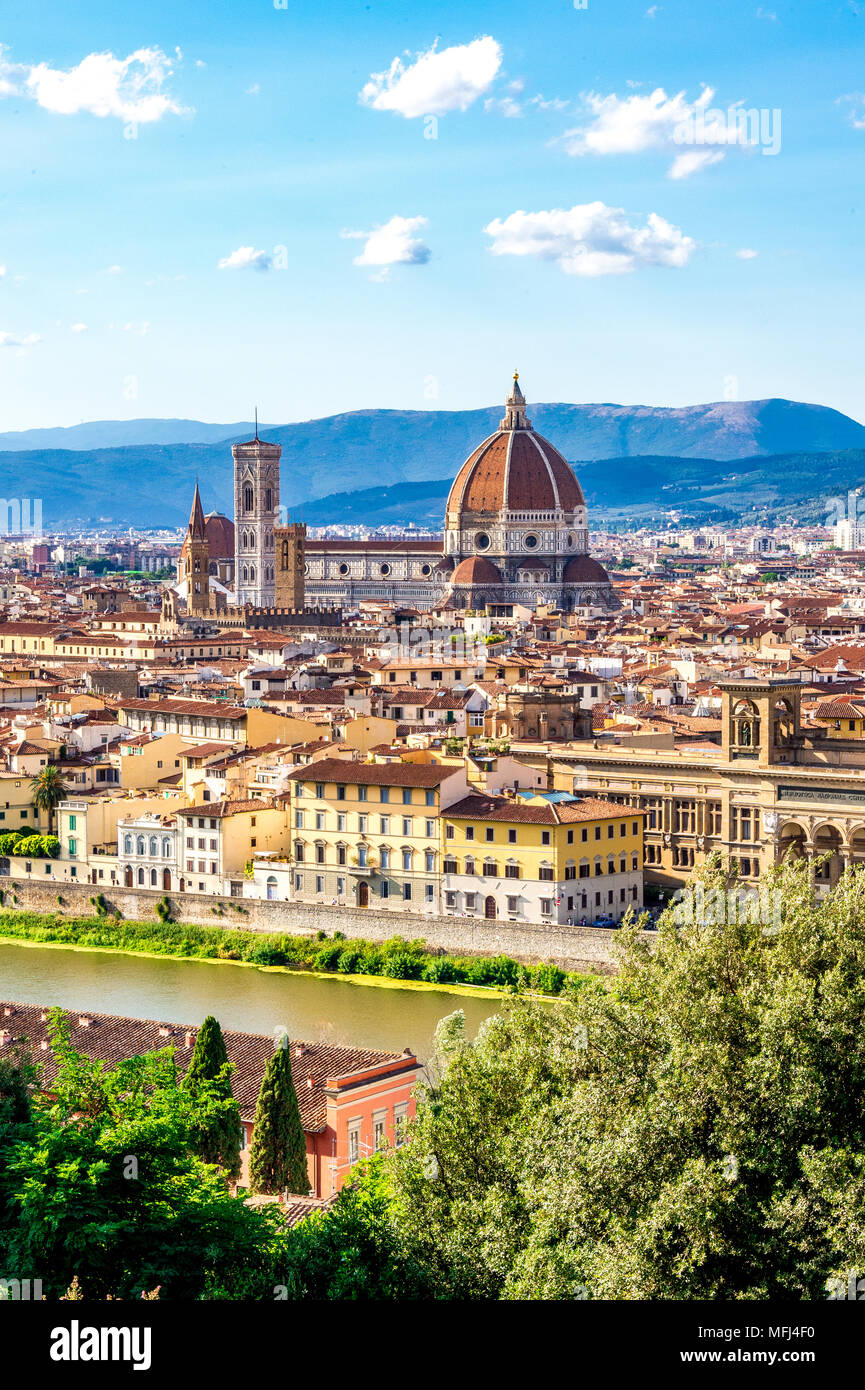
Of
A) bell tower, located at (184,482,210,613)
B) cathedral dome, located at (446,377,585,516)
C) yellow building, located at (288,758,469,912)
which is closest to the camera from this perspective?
yellow building, located at (288,758,469,912)

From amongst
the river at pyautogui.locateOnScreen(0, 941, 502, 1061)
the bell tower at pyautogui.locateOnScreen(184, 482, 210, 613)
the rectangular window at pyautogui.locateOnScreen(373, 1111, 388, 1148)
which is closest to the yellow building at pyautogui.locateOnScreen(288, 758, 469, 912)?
the river at pyautogui.locateOnScreen(0, 941, 502, 1061)

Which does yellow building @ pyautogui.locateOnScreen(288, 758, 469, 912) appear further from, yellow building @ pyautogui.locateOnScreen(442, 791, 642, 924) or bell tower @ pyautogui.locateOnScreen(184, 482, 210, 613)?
bell tower @ pyautogui.locateOnScreen(184, 482, 210, 613)

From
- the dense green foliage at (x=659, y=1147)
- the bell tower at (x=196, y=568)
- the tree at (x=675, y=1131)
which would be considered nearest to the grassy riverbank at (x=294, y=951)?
the tree at (x=675, y=1131)

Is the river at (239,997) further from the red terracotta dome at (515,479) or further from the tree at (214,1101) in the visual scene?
the red terracotta dome at (515,479)

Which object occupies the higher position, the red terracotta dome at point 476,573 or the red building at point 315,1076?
the red terracotta dome at point 476,573

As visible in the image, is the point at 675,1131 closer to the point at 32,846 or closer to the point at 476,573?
the point at 32,846

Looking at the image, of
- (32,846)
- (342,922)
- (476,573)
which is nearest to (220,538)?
(476,573)

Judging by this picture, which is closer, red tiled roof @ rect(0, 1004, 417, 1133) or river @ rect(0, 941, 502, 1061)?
red tiled roof @ rect(0, 1004, 417, 1133)
